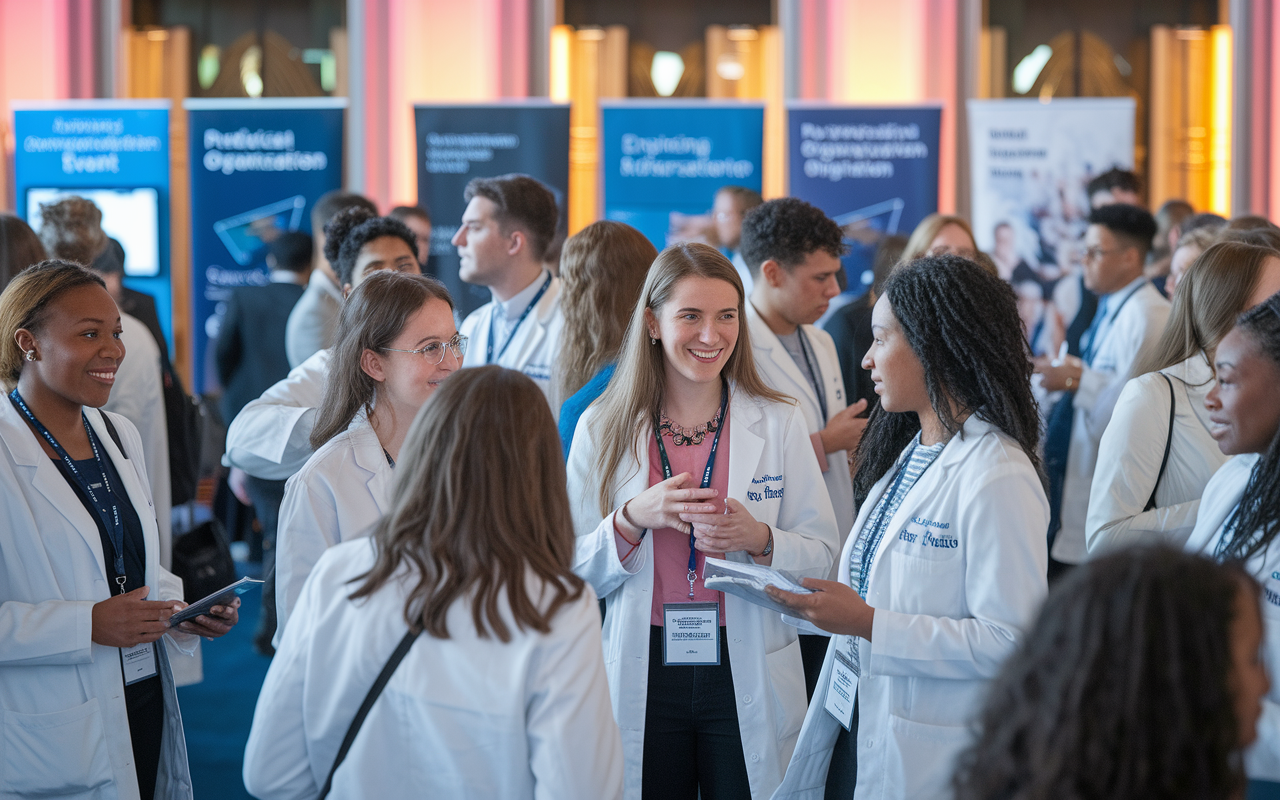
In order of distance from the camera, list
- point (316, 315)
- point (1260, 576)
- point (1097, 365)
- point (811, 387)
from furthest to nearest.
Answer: point (1097, 365) < point (316, 315) < point (811, 387) < point (1260, 576)

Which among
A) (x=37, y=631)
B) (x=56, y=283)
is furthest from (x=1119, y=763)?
(x=56, y=283)

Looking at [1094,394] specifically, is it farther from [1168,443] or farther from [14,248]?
[14,248]

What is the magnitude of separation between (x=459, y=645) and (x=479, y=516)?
18 cm

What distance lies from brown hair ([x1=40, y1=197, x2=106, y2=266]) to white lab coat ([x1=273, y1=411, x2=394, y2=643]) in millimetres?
1986

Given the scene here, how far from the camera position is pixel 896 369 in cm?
198

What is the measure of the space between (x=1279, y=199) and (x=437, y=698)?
812 centimetres

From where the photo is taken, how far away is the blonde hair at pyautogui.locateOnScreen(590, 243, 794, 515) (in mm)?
2322

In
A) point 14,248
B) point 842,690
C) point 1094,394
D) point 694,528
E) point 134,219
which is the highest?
point 134,219

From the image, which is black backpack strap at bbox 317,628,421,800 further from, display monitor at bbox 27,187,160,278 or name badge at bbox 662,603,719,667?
display monitor at bbox 27,187,160,278

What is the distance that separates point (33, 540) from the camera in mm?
2061

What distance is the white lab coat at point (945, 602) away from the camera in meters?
1.76

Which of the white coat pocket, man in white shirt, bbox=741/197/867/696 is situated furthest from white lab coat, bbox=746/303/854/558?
the white coat pocket

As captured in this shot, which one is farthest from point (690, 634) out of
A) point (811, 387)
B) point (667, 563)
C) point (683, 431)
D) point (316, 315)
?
point (316, 315)

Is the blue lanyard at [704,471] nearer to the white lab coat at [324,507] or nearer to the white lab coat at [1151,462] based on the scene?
the white lab coat at [324,507]
